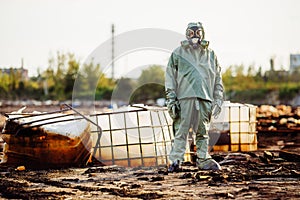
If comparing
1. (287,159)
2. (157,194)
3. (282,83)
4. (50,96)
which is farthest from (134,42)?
(50,96)

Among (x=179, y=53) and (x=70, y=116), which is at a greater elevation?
(x=179, y=53)

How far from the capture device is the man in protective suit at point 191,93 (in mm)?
8828

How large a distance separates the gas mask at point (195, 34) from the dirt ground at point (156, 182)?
5.75 feet

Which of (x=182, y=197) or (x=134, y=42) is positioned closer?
(x=182, y=197)

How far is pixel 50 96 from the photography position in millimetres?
63812

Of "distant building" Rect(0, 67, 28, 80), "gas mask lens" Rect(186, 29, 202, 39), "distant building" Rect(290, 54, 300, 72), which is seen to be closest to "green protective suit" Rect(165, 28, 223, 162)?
"gas mask lens" Rect(186, 29, 202, 39)

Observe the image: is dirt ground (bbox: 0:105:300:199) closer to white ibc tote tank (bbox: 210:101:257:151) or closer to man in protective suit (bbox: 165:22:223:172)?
man in protective suit (bbox: 165:22:223:172)

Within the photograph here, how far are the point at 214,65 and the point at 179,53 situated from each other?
1.84 ft

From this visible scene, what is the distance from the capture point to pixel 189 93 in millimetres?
8797

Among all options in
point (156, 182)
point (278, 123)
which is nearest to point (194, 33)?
point (156, 182)

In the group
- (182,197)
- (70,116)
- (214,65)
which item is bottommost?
(182,197)

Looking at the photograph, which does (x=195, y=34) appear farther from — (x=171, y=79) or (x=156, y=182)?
→ (x=156, y=182)

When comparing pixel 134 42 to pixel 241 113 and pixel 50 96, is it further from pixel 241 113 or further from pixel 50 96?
pixel 50 96

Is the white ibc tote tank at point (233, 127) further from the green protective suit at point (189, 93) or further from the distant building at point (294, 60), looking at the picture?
the distant building at point (294, 60)
